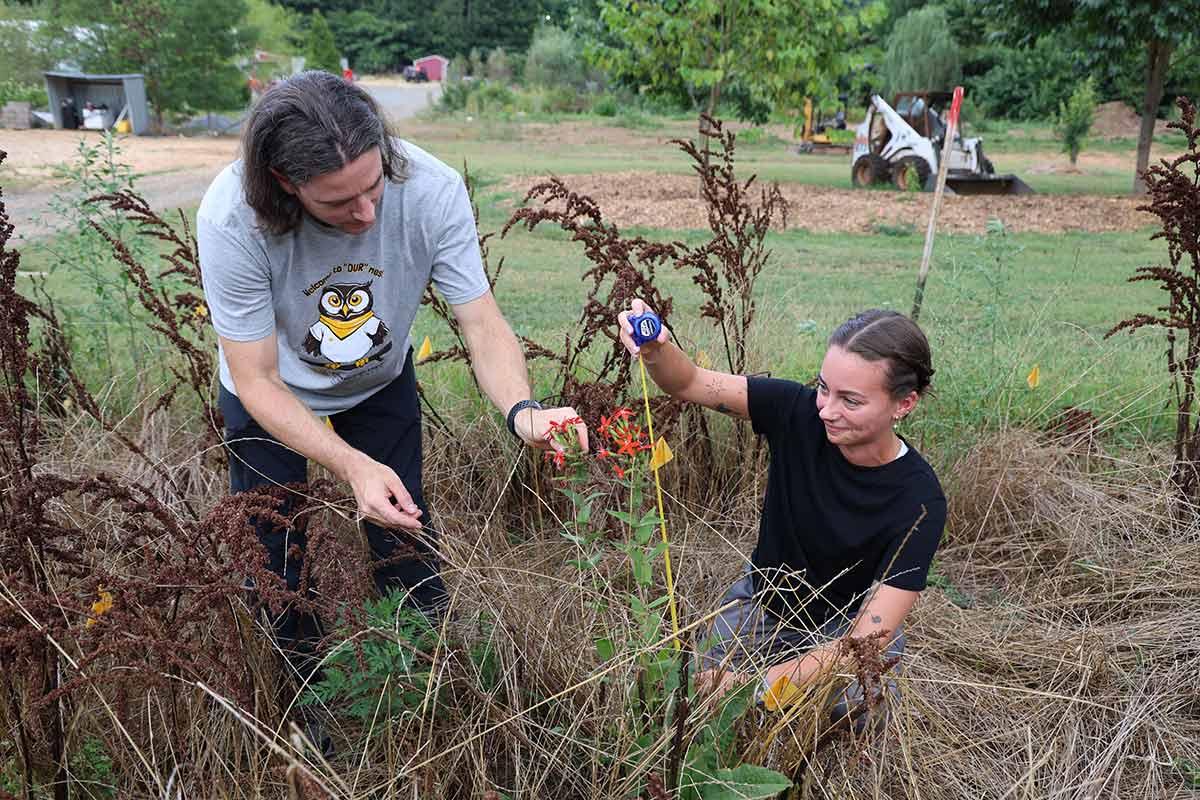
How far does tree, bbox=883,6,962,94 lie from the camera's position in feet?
96.3

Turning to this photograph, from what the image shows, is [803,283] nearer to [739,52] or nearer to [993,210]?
[993,210]

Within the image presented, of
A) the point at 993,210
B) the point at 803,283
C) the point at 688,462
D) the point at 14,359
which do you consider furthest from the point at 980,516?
the point at 993,210

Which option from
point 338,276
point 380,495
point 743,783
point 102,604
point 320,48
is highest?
point 320,48

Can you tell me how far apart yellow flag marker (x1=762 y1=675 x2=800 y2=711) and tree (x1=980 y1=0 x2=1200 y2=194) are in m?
14.2

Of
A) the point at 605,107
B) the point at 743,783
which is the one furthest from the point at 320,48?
the point at 743,783

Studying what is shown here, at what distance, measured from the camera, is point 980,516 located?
10.8ft

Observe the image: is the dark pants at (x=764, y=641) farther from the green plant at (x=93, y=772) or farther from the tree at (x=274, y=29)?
the tree at (x=274, y=29)

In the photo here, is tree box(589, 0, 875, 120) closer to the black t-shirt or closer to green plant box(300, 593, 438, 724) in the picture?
the black t-shirt

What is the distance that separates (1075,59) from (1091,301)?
12.7 m

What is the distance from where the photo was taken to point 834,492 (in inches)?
91.5

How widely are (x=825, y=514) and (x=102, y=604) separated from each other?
1.54 m

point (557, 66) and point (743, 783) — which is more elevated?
point (557, 66)

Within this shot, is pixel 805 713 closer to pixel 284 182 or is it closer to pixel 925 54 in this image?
pixel 284 182

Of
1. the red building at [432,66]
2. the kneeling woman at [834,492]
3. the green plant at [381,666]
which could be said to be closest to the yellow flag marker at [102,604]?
the green plant at [381,666]
